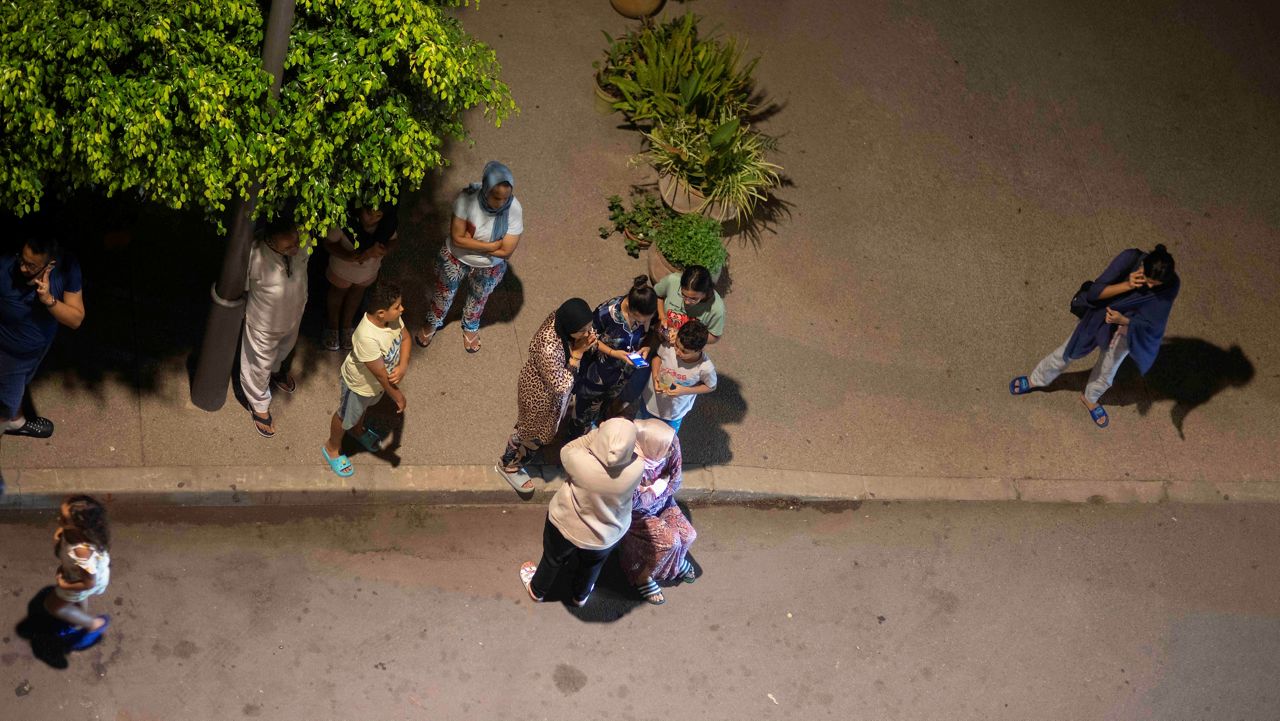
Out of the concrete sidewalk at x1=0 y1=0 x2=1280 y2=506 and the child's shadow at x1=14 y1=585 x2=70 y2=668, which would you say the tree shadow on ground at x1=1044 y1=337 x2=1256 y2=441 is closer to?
the concrete sidewalk at x1=0 y1=0 x2=1280 y2=506

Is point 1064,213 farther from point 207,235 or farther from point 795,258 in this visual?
point 207,235

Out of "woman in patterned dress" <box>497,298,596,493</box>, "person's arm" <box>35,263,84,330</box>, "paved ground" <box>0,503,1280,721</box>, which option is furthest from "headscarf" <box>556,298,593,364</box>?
"person's arm" <box>35,263,84,330</box>

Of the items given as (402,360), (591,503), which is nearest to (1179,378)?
(591,503)

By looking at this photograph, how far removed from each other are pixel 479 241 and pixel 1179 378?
6.19m

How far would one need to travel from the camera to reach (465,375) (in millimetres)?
8547

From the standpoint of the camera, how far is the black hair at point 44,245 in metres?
6.44

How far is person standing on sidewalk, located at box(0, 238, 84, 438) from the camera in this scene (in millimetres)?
6555

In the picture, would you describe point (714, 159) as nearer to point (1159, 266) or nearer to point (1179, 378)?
point (1159, 266)

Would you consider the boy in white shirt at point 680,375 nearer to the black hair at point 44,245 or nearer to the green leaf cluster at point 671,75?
the green leaf cluster at point 671,75

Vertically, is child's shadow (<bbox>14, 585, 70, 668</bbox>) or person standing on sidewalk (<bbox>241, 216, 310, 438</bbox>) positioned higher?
person standing on sidewalk (<bbox>241, 216, 310, 438</bbox>)

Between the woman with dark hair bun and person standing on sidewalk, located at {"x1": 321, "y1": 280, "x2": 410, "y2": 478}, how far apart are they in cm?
115

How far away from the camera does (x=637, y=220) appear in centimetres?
965

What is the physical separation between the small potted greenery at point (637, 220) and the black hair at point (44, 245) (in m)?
4.26

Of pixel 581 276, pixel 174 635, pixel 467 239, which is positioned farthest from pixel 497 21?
pixel 174 635
